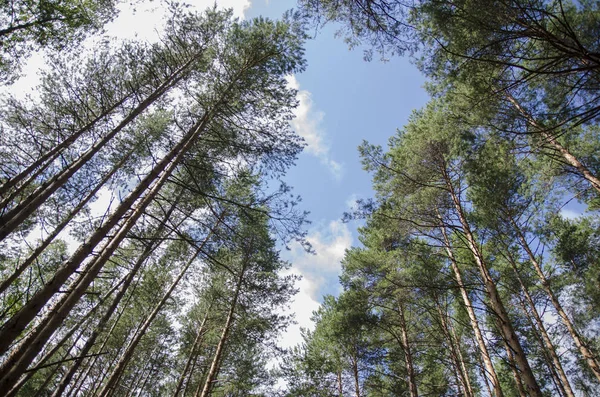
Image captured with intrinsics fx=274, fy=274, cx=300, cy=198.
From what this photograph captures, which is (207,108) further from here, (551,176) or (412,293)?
(551,176)

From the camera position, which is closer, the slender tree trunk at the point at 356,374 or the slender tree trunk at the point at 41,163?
the slender tree trunk at the point at 41,163

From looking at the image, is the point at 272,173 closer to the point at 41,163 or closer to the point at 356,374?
the point at 41,163

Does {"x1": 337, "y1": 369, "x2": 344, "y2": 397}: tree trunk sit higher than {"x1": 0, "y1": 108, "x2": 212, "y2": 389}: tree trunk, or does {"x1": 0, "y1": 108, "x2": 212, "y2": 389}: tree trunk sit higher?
{"x1": 337, "y1": 369, "x2": 344, "y2": 397}: tree trunk

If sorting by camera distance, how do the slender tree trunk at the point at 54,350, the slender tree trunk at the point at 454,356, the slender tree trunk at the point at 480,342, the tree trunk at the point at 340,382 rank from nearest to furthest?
→ the slender tree trunk at the point at 54,350
the slender tree trunk at the point at 480,342
the slender tree trunk at the point at 454,356
the tree trunk at the point at 340,382

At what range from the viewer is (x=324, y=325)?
13.2 metres

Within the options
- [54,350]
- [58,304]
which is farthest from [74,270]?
[54,350]

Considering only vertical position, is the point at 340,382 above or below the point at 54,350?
above

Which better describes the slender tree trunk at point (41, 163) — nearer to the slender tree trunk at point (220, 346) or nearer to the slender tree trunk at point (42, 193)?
the slender tree trunk at point (42, 193)

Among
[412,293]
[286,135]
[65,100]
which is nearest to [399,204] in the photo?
[412,293]

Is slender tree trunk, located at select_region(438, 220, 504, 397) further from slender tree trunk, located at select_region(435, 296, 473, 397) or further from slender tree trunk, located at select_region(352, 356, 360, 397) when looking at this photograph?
slender tree trunk, located at select_region(352, 356, 360, 397)

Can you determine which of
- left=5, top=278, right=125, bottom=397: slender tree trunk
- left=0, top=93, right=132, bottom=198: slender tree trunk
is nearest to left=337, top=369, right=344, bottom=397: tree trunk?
left=5, top=278, right=125, bottom=397: slender tree trunk

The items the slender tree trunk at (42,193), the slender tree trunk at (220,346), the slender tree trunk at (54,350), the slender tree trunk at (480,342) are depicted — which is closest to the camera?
the slender tree trunk at (54,350)

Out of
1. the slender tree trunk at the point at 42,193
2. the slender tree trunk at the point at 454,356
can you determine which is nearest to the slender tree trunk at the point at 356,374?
the slender tree trunk at the point at 454,356

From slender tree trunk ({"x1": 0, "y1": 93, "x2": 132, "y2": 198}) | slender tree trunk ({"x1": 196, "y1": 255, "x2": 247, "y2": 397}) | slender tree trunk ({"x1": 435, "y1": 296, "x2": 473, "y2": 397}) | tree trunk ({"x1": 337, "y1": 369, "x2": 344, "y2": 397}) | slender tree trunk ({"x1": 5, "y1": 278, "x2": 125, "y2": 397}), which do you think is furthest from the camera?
tree trunk ({"x1": 337, "y1": 369, "x2": 344, "y2": 397})
